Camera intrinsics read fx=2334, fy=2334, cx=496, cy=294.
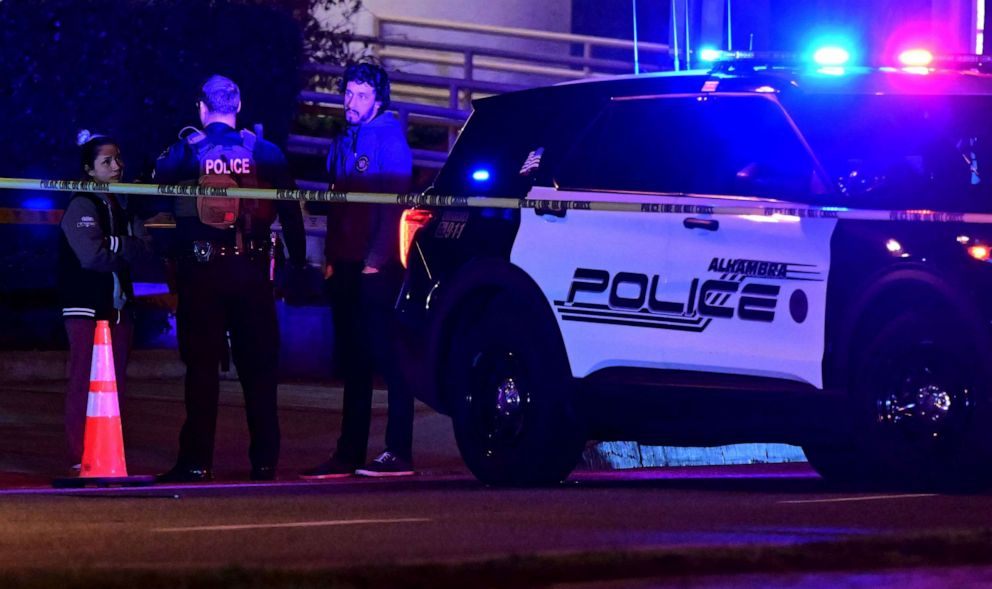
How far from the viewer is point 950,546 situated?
7.22m

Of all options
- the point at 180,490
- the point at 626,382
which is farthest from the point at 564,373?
the point at 180,490

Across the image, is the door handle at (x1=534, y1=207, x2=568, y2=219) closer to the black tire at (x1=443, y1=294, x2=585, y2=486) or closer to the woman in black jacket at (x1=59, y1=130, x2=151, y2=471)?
the black tire at (x1=443, y1=294, x2=585, y2=486)

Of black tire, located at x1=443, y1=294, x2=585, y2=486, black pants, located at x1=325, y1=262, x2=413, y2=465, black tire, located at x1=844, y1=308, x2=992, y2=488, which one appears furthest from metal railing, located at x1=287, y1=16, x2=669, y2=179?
black tire, located at x1=844, y1=308, x2=992, y2=488

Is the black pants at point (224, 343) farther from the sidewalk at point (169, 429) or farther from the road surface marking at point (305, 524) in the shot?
the road surface marking at point (305, 524)

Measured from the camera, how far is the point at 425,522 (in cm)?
774

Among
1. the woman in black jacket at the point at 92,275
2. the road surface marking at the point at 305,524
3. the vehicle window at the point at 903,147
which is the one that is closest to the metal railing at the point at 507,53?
the woman in black jacket at the point at 92,275

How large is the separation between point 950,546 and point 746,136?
2437 mm

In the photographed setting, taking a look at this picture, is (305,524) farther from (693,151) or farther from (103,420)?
(103,420)

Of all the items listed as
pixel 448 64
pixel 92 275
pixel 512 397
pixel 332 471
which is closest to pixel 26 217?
pixel 92 275

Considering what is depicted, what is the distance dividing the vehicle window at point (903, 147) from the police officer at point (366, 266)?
7.31 feet

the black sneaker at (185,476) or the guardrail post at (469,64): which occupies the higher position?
the guardrail post at (469,64)

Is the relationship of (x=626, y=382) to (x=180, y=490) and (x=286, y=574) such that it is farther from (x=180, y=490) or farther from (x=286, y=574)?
(x=286, y=574)

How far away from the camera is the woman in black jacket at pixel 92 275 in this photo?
10.8 m

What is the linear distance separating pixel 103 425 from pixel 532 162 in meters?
2.26
